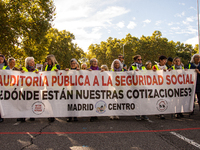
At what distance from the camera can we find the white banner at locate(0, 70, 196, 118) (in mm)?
5328

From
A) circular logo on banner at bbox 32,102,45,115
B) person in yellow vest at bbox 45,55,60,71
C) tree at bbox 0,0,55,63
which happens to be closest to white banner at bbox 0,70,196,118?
circular logo on banner at bbox 32,102,45,115

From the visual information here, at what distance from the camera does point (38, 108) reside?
531 centimetres

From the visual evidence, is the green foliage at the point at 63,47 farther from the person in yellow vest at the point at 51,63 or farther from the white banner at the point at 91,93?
the white banner at the point at 91,93

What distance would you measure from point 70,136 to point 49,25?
16.4m

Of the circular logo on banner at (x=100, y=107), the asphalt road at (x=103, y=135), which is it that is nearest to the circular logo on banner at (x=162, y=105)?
the asphalt road at (x=103, y=135)

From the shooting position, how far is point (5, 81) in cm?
538

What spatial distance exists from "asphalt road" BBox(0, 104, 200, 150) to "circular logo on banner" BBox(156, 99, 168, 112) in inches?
17.1

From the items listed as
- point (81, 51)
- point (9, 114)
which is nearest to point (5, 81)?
point (9, 114)

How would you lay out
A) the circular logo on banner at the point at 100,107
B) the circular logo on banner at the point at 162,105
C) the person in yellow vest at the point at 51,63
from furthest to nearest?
the person in yellow vest at the point at 51,63, the circular logo on banner at the point at 162,105, the circular logo on banner at the point at 100,107

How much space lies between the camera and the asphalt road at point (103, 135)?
132 inches

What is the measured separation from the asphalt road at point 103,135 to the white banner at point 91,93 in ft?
1.32

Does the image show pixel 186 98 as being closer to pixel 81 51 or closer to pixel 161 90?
pixel 161 90

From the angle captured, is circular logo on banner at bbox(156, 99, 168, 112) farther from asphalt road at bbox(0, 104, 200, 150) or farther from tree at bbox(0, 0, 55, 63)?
tree at bbox(0, 0, 55, 63)

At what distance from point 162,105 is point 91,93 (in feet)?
7.18
